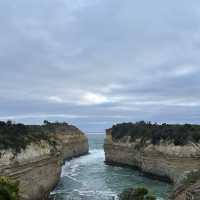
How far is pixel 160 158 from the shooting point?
61.0 metres

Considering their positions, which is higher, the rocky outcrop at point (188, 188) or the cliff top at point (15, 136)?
the cliff top at point (15, 136)

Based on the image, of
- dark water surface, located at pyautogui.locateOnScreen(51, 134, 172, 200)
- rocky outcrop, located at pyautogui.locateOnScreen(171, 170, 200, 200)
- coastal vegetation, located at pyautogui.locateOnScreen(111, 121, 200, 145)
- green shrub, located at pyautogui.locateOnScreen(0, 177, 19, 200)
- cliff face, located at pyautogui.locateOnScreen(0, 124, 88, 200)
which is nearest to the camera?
Answer: rocky outcrop, located at pyautogui.locateOnScreen(171, 170, 200, 200)

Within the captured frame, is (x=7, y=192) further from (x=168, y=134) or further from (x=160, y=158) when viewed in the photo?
(x=168, y=134)

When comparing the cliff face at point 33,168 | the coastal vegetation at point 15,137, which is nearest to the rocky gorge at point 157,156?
the cliff face at point 33,168

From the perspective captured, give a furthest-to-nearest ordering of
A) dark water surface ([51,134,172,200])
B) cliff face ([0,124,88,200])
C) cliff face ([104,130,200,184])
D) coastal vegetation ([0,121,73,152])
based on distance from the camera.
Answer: cliff face ([104,130,200,184])
dark water surface ([51,134,172,200])
coastal vegetation ([0,121,73,152])
cliff face ([0,124,88,200])

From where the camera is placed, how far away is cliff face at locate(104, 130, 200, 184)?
5591cm

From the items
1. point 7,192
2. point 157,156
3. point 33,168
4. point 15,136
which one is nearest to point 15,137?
point 15,136

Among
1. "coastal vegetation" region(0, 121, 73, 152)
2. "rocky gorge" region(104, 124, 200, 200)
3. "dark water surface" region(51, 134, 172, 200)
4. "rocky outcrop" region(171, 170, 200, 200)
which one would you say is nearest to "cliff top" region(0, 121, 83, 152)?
"coastal vegetation" region(0, 121, 73, 152)

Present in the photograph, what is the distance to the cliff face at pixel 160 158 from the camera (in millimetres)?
55906

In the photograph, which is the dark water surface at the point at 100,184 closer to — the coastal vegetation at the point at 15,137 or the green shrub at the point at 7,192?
the coastal vegetation at the point at 15,137

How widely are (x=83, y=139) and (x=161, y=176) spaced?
6444cm

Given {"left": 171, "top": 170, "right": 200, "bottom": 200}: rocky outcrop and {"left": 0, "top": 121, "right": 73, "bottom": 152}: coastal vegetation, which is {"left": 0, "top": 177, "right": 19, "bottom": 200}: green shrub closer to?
{"left": 171, "top": 170, "right": 200, "bottom": 200}: rocky outcrop

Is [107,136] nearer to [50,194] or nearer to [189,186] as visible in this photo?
[50,194]

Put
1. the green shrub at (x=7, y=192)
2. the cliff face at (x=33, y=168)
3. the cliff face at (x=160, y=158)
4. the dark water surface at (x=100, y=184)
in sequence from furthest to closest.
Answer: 1. the cliff face at (x=160, y=158)
2. the dark water surface at (x=100, y=184)
3. the cliff face at (x=33, y=168)
4. the green shrub at (x=7, y=192)
